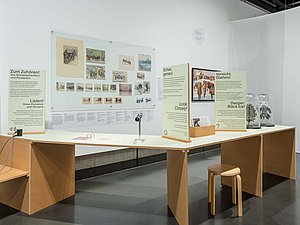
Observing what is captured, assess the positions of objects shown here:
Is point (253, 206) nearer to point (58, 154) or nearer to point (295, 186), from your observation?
point (295, 186)

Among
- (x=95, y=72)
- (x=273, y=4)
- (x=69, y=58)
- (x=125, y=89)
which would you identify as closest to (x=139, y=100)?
(x=125, y=89)

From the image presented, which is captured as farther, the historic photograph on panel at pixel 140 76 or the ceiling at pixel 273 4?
the ceiling at pixel 273 4

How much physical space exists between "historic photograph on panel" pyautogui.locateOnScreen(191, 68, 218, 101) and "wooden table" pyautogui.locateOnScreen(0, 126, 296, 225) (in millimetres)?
2504

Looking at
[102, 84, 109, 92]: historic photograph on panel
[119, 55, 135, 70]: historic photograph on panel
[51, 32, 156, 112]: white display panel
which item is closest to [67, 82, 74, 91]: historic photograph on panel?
[51, 32, 156, 112]: white display panel

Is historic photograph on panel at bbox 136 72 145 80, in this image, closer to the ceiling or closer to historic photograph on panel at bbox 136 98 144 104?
historic photograph on panel at bbox 136 98 144 104

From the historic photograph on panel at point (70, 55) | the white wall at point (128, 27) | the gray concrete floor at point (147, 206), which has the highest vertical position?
the white wall at point (128, 27)

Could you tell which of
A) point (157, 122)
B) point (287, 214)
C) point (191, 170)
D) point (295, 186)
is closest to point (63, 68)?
point (157, 122)

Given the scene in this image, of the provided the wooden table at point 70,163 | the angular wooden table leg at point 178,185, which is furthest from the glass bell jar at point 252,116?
the angular wooden table leg at point 178,185

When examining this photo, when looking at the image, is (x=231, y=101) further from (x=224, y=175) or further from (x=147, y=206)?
(x=147, y=206)

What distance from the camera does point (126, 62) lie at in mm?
4594

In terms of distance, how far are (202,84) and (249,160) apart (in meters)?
3.02

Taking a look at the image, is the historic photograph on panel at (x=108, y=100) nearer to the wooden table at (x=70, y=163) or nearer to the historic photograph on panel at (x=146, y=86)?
the historic photograph on panel at (x=146, y=86)

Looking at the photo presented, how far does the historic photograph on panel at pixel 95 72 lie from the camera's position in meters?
4.12

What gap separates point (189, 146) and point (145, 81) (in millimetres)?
2690
